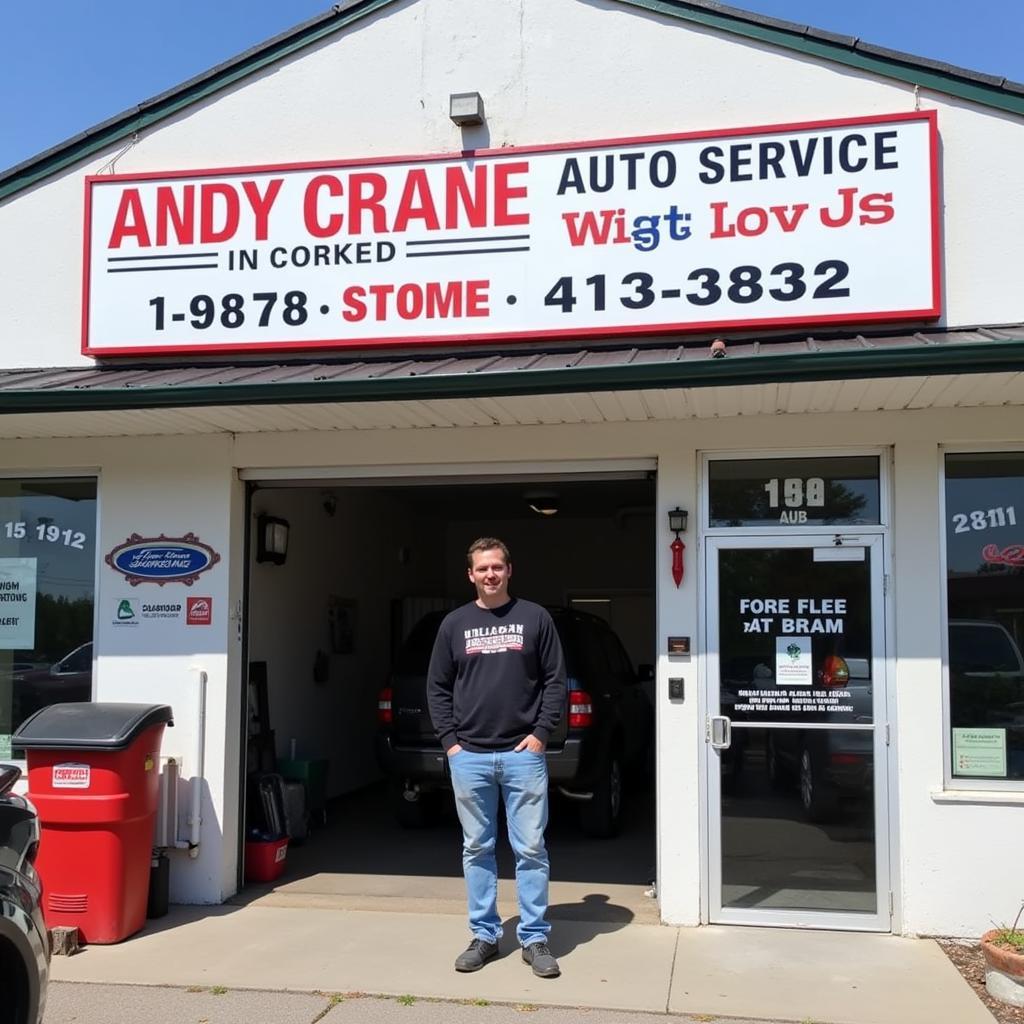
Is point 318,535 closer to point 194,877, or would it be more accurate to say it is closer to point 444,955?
point 194,877

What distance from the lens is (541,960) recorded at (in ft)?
17.8

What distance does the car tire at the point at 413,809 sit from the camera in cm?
896

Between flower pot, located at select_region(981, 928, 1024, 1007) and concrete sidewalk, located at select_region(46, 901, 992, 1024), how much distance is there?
5.4 inches

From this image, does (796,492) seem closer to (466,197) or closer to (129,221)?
(466,197)

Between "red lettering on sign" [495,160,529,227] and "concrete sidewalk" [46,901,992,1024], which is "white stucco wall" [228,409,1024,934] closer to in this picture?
"concrete sidewalk" [46,901,992,1024]

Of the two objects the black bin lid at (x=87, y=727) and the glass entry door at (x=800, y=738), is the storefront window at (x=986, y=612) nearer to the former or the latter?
the glass entry door at (x=800, y=738)

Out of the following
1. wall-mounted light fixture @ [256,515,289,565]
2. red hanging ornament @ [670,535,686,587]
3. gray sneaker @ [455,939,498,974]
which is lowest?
gray sneaker @ [455,939,498,974]

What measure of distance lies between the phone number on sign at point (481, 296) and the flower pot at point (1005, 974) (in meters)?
3.44

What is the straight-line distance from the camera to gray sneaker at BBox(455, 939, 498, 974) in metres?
5.50

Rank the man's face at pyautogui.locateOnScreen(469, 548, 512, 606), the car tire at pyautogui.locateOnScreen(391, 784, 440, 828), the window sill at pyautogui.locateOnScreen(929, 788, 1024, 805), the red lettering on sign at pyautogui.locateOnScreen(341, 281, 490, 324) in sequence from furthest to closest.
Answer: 1. the car tire at pyautogui.locateOnScreen(391, 784, 440, 828)
2. the red lettering on sign at pyautogui.locateOnScreen(341, 281, 490, 324)
3. the window sill at pyautogui.locateOnScreen(929, 788, 1024, 805)
4. the man's face at pyautogui.locateOnScreen(469, 548, 512, 606)

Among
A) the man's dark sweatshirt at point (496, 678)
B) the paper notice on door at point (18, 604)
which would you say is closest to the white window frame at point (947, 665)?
the man's dark sweatshirt at point (496, 678)

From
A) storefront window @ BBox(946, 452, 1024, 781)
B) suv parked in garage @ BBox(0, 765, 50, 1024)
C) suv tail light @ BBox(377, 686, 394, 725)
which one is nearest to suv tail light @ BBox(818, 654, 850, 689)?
storefront window @ BBox(946, 452, 1024, 781)

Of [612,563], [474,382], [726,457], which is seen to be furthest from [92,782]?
[612,563]

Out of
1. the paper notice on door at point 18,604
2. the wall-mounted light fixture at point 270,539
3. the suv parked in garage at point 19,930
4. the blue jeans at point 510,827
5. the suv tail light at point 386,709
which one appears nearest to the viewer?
the suv parked in garage at point 19,930
